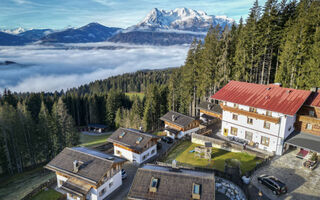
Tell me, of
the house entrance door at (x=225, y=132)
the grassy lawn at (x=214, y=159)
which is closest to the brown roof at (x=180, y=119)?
the grassy lawn at (x=214, y=159)

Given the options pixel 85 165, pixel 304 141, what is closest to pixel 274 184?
pixel 304 141

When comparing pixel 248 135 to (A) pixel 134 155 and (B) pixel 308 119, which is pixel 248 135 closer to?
(B) pixel 308 119

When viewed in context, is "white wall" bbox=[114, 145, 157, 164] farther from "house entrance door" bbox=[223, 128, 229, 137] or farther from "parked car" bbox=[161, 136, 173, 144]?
"house entrance door" bbox=[223, 128, 229, 137]

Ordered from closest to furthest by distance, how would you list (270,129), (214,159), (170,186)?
(170,186), (270,129), (214,159)

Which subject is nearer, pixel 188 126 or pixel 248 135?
pixel 248 135

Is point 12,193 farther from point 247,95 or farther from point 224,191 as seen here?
point 247,95
